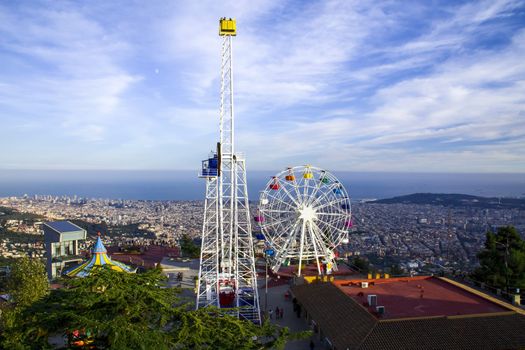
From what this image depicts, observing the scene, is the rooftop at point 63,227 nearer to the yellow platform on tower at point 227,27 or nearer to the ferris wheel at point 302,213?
the ferris wheel at point 302,213

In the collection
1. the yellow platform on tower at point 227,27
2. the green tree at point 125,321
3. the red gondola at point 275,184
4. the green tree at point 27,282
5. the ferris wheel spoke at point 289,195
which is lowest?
the green tree at point 27,282

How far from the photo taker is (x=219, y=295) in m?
23.4

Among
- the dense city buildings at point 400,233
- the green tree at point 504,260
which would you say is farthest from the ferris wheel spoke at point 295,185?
the dense city buildings at point 400,233

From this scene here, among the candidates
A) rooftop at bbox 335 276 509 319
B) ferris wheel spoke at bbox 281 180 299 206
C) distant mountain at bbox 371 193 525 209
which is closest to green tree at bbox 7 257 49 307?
rooftop at bbox 335 276 509 319

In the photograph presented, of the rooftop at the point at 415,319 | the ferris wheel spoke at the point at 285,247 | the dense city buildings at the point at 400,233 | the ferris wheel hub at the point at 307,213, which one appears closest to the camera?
the rooftop at the point at 415,319

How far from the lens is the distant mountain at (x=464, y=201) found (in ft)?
288

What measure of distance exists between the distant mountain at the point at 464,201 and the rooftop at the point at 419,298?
7128 cm

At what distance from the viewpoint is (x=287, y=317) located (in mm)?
23188

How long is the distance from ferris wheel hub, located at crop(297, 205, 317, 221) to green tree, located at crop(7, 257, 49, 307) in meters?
17.2

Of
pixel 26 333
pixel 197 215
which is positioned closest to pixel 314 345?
pixel 26 333

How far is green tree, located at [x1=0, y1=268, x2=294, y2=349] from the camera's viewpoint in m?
8.73

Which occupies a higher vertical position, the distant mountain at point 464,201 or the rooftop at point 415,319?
the distant mountain at point 464,201

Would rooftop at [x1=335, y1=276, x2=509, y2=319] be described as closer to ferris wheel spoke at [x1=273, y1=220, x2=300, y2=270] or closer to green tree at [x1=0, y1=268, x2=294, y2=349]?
ferris wheel spoke at [x1=273, y1=220, x2=300, y2=270]

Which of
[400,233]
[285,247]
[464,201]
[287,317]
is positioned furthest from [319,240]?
[464,201]
